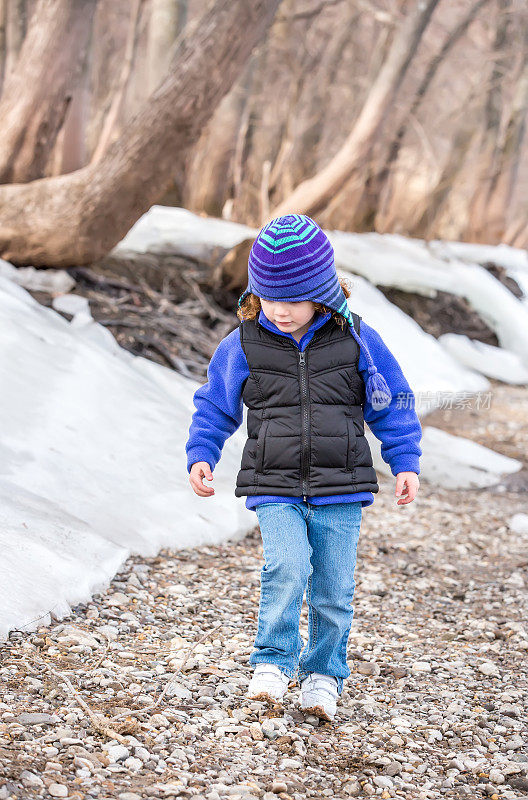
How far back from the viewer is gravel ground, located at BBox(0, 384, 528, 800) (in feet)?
7.61

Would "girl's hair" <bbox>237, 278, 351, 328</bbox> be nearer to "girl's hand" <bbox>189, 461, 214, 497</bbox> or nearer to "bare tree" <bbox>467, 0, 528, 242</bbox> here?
"girl's hand" <bbox>189, 461, 214, 497</bbox>

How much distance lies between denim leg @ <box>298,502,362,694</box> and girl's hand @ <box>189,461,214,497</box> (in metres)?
0.33

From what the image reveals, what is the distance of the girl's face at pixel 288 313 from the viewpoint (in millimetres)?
2695

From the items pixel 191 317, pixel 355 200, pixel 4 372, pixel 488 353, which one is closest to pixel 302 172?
pixel 355 200

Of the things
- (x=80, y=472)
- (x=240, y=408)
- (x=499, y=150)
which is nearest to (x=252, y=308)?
(x=240, y=408)

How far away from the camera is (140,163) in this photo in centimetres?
691

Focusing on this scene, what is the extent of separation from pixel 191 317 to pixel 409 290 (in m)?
4.58

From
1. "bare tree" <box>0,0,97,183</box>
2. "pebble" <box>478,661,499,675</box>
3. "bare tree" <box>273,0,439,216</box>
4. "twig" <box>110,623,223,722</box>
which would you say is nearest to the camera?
"twig" <box>110,623,223,722</box>

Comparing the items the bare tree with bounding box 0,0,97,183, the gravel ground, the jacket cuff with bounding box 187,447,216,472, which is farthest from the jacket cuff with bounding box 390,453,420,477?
the bare tree with bounding box 0,0,97,183

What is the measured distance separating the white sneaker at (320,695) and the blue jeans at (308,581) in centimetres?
2

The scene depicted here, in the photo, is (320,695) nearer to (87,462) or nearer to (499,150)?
(87,462)

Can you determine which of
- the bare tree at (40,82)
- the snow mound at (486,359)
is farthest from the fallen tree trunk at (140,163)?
the snow mound at (486,359)

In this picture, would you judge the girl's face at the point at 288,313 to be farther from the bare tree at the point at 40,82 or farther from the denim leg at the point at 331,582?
the bare tree at the point at 40,82

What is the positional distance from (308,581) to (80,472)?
1840 mm
